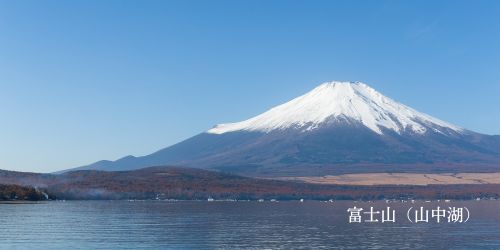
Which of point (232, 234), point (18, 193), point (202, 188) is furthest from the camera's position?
point (202, 188)

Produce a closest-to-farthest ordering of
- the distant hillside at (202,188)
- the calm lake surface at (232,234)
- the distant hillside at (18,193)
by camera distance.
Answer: the calm lake surface at (232,234) < the distant hillside at (18,193) < the distant hillside at (202,188)

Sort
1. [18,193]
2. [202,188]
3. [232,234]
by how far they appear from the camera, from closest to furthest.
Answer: [232,234]
[18,193]
[202,188]

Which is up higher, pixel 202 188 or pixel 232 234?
pixel 202 188

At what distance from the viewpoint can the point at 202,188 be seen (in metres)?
180

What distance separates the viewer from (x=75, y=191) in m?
165

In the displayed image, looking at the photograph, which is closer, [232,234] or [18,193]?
[232,234]

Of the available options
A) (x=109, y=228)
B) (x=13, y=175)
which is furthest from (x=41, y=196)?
(x=109, y=228)

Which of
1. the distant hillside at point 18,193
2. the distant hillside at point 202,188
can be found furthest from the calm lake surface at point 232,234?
the distant hillside at point 202,188

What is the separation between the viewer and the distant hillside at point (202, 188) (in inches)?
6688

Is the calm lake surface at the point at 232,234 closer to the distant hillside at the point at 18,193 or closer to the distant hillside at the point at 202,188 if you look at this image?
the distant hillside at the point at 18,193

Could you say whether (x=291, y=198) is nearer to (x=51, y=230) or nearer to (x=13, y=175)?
(x=13, y=175)

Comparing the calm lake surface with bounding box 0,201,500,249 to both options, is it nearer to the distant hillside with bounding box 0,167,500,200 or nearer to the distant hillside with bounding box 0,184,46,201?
the distant hillside with bounding box 0,184,46,201

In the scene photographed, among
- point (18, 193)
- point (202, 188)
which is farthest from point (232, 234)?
point (202, 188)

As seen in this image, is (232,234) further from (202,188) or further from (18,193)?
(202,188)
